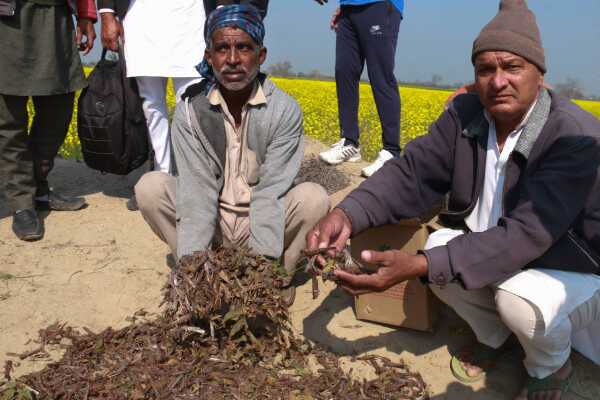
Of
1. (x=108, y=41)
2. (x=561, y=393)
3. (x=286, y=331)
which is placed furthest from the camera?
(x=108, y=41)

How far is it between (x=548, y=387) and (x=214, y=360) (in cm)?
168

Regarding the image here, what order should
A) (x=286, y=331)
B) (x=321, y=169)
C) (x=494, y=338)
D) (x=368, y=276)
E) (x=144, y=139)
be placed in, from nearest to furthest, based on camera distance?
(x=368, y=276) < (x=494, y=338) < (x=286, y=331) < (x=144, y=139) < (x=321, y=169)

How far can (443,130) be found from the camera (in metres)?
2.99

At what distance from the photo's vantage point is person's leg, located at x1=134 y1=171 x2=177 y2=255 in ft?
10.9

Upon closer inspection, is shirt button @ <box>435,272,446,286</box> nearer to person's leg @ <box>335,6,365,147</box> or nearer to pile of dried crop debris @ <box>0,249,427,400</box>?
pile of dried crop debris @ <box>0,249,427,400</box>

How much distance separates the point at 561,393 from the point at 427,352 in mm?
738

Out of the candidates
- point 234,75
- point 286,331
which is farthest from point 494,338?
point 234,75

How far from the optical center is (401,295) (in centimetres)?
326

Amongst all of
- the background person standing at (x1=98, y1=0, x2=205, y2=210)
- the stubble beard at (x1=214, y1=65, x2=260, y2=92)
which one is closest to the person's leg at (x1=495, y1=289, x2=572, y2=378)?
the stubble beard at (x1=214, y1=65, x2=260, y2=92)

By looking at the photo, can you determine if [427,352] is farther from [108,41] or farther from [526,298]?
[108,41]

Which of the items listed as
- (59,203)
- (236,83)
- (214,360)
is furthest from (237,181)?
(59,203)

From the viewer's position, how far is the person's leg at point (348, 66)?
5.51 metres

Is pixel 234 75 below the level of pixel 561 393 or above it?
above

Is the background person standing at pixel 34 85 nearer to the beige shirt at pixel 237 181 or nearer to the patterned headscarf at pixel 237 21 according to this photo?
the patterned headscarf at pixel 237 21
